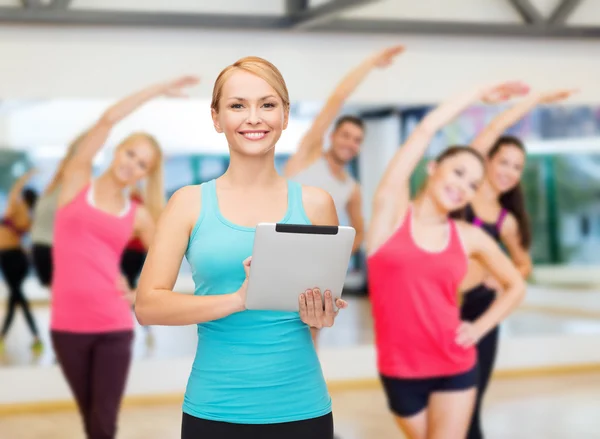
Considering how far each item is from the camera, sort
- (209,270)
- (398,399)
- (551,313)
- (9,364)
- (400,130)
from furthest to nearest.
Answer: (551,313) → (400,130) → (9,364) → (398,399) → (209,270)

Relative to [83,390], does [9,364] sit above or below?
below

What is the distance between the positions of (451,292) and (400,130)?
413 cm

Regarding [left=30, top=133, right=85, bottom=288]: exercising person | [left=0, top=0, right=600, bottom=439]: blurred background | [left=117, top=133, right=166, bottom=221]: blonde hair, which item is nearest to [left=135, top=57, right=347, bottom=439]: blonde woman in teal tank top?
[left=117, top=133, right=166, bottom=221]: blonde hair

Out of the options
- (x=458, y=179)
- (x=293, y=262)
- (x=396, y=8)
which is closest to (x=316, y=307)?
(x=293, y=262)

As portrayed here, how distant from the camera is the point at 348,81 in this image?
13.4 ft

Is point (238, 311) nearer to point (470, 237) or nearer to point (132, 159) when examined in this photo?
point (470, 237)

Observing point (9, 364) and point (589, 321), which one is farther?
point (589, 321)

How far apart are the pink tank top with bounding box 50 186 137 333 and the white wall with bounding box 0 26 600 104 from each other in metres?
2.86

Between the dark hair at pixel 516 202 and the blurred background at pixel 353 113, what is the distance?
151 cm

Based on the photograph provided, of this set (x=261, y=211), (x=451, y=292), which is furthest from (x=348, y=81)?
(x=261, y=211)

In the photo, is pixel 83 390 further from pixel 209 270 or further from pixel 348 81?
pixel 209 270

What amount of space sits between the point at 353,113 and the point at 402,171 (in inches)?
149

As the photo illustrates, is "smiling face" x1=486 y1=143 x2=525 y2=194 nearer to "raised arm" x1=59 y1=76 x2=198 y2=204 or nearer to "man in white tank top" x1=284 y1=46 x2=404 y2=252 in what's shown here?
"man in white tank top" x1=284 y1=46 x2=404 y2=252

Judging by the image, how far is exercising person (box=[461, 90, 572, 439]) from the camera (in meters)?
4.12
